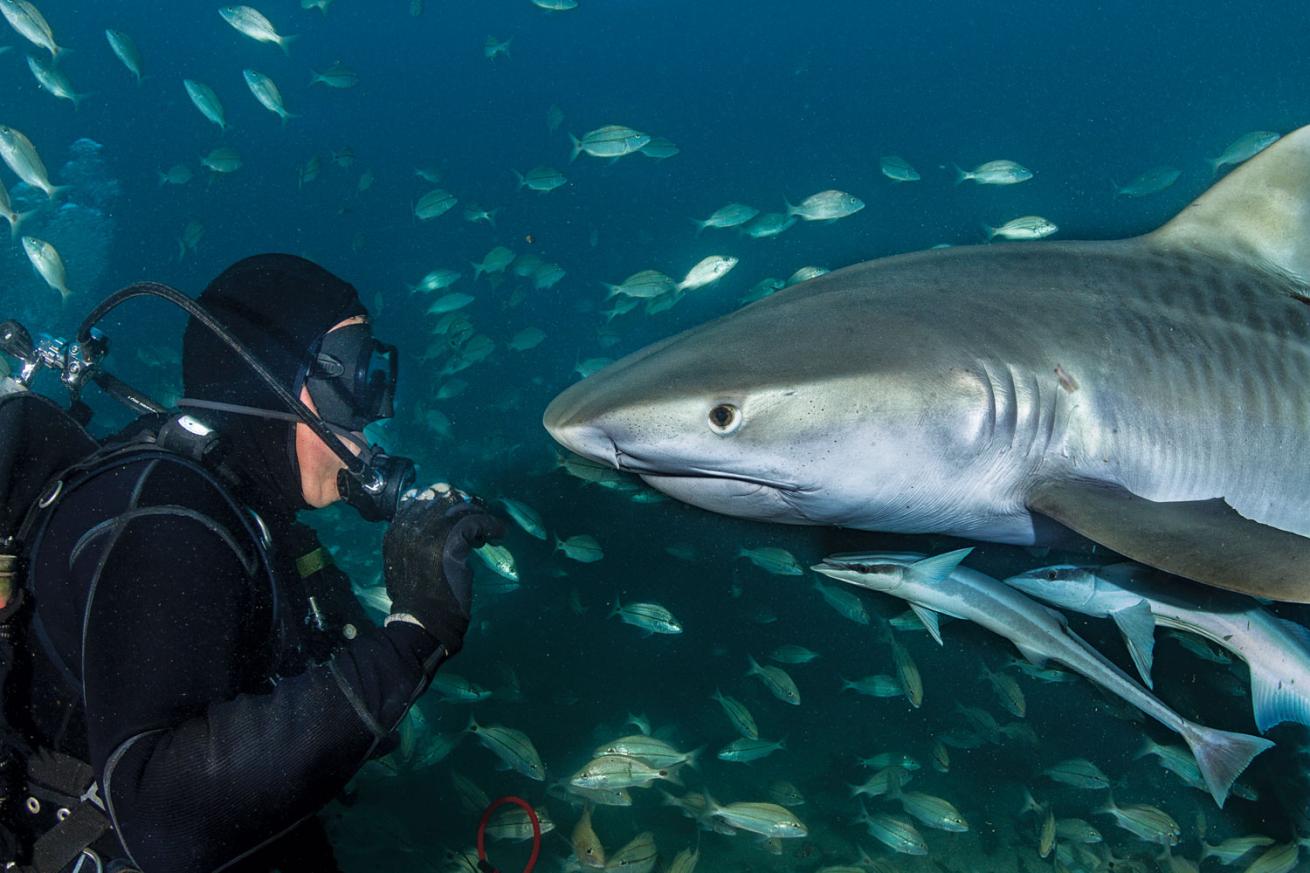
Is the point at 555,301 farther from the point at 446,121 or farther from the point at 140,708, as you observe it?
the point at 446,121

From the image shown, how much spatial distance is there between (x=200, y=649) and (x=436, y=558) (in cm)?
65

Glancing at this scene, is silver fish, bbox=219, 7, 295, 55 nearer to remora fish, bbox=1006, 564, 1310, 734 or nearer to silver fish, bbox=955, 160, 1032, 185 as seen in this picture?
silver fish, bbox=955, 160, 1032, 185

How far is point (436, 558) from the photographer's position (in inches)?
83.3

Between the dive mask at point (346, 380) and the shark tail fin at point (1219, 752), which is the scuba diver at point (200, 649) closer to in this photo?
the dive mask at point (346, 380)

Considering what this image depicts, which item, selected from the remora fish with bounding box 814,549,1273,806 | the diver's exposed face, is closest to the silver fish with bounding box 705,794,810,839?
the remora fish with bounding box 814,549,1273,806

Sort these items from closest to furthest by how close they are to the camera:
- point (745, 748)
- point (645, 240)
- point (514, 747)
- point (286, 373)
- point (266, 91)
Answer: point (286, 373), point (514, 747), point (745, 748), point (266, 91), point (645, 240)

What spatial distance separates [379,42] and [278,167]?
2595 centimetres

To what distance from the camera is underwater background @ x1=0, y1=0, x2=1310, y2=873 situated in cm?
688

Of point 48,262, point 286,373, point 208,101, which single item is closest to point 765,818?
point 286,373

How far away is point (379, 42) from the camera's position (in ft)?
297

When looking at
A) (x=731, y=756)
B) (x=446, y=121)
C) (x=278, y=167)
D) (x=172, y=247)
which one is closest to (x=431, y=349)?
(x=731, y=756)

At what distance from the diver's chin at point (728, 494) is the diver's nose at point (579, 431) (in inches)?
10.1

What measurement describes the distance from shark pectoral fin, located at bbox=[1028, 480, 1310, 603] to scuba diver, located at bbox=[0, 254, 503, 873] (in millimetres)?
1807

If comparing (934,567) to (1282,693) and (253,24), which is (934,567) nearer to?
(1282,693)
